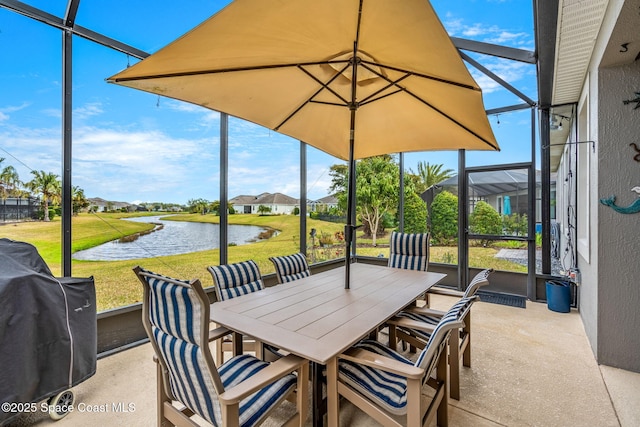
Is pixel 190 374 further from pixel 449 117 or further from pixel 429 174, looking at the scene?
pixel 429 174

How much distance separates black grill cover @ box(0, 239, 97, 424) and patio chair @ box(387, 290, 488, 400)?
7.25ft

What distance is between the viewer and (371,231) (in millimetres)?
6285

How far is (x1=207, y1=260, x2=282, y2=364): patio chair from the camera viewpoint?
93.7 inches

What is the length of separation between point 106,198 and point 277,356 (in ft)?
7.87

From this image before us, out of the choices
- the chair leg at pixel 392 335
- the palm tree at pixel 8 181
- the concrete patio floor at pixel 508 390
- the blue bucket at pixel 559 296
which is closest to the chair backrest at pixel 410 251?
the concrete patio floor at pixel 508 390

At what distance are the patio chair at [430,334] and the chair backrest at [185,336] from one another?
1.34m

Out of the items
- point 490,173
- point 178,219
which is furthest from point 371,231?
point 178,219

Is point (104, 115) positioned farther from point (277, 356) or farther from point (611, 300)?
→ point (611, 300)

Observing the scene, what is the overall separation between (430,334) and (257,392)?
150cm

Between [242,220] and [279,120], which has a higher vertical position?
[279,120]

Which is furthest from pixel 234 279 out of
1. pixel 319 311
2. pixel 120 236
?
pixel 120 236

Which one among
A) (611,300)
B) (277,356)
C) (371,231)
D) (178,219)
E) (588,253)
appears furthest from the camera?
(371,231)

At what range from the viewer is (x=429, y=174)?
5.74 m

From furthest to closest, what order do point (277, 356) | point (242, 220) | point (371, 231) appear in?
point (371, 231) → point (242, 220) → point (277, 356)
